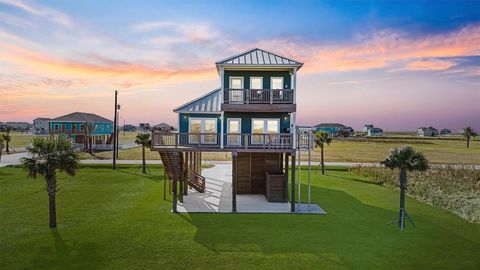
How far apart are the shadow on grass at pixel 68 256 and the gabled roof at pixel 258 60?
42.1ft

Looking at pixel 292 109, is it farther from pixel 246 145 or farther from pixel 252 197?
pixel 252 197

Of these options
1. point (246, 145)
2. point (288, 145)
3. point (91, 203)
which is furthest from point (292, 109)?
Result: point (91, 203)

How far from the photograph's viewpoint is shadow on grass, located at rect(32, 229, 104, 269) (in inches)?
466

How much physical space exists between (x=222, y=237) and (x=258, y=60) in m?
11.6

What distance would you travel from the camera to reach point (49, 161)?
16.0 meters

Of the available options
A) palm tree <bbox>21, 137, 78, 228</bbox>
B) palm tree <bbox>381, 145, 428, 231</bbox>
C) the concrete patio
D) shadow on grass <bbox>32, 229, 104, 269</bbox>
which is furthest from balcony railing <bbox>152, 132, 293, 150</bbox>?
shadow on grass <bbox>32, 229, 104, 269</bbox>

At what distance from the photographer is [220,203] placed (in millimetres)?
21781

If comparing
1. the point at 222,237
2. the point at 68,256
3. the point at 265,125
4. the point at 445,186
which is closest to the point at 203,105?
the point at 265,125

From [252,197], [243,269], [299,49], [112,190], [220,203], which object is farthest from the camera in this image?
[299,49]

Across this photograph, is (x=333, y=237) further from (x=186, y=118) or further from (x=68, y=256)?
(x=186, y=118)

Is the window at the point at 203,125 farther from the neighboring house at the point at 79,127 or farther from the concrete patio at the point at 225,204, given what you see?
the neighboring house at the point at 79,127

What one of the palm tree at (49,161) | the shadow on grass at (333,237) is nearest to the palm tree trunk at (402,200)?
the shadow on grass at (333,237)

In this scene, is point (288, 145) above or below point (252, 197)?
above

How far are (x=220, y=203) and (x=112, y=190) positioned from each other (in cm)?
971
